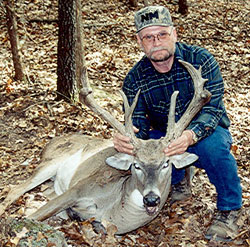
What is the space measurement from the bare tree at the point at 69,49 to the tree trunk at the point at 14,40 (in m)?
1.04

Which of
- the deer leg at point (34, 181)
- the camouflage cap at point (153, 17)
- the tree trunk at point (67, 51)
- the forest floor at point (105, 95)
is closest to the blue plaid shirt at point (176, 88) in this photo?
the camouflage cap at point (153, 17)

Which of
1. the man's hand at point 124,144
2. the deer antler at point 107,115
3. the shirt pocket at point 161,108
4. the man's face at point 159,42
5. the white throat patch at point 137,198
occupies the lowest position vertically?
the white throat patch at point 137,198

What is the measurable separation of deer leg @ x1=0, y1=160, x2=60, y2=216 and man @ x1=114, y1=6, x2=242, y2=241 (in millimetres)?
1262

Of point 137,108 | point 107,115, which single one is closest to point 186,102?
point 137,108

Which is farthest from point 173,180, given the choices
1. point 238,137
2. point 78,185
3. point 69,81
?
point 69,81

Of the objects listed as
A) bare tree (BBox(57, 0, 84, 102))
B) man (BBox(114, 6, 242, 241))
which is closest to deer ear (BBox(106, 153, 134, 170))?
man (BBox(114, 6, 242, 241))

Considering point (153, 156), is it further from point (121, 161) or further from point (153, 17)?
point (153, 17)

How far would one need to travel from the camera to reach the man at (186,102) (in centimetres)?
458

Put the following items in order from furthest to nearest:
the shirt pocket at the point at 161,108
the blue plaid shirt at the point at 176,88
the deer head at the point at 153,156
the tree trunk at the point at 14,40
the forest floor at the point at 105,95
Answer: the tree trunk at the point at 14,40 → the shirt pocket at the point at 161,108 → the forest floor at the point at 105,95 → the blue plaid shirt at the point at 176,88 → the deer head at the point at 153,156

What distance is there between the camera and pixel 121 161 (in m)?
4.50

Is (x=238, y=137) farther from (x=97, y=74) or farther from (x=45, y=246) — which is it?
(x=45, y=246)

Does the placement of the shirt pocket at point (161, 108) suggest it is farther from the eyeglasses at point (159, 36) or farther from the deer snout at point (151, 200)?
the deer snout at point (151, 200)

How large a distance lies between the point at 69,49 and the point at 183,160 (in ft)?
11.6

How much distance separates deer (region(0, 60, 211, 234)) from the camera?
4.16m
